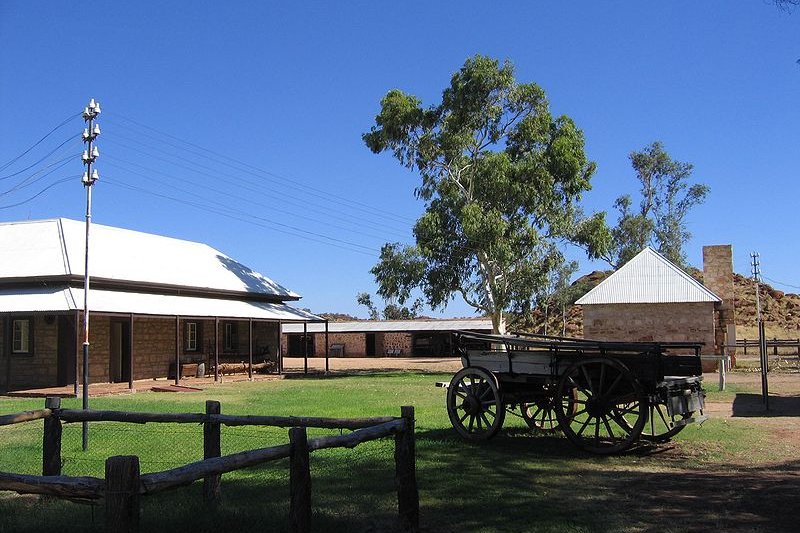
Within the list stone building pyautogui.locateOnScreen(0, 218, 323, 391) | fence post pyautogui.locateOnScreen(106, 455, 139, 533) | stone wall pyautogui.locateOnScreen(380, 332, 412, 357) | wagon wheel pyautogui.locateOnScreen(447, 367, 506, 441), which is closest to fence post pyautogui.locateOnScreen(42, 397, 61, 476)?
fence post pyautogui.locateOnScreen(106, 455, 139, 533)

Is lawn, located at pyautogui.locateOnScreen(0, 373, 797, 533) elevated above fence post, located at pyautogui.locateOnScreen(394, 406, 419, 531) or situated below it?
below

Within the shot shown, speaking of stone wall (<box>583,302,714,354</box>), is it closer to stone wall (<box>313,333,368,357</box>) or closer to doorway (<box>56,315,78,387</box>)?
doorway (<box>56,315,78,387</box>)

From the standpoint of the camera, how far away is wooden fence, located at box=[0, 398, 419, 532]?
379 cm

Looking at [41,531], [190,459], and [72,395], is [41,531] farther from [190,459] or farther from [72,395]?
[72,395]

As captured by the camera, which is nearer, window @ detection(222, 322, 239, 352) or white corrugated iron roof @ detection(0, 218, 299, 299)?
white corrugated iron roof @ detection(0, 218, 299, 299)

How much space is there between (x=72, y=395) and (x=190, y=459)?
11758mm

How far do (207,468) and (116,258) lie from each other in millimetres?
23314

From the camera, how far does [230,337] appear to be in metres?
31.2

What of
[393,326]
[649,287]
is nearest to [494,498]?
[649,287]

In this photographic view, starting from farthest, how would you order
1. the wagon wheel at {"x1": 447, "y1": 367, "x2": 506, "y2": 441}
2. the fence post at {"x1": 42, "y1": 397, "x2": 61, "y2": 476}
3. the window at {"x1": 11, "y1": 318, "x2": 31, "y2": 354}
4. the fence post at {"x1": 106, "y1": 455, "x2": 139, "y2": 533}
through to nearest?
the window at {"x1": 11, "y1": 318, "x2": 31, "y2": 354}
the wagon wheel at {"x1": 447, "y1": 367, "x2": 506, "y2": 441}
the fence post at {"x1": 42, "y1": 397, "x2": 61, "y2": 476}
the fence post at {"x1": 106, "y1": 455, "x2": 139, "y2": 533}

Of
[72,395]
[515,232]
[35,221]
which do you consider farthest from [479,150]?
[72,395]

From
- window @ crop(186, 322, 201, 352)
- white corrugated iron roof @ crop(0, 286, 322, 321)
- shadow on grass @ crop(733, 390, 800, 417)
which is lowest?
shadow on grass @ crop(733, 390, 800, 417)

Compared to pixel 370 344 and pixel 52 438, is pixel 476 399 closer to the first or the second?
pixel 52 438

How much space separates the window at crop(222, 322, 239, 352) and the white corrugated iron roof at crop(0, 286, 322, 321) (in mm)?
1115
